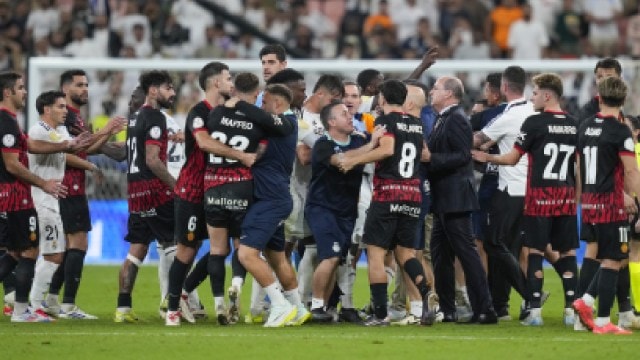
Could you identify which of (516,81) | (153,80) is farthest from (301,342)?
(516,81)

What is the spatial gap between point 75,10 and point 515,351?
15956mm

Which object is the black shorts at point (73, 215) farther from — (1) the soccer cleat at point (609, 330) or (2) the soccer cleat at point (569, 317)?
(1) the soccer cleat at point (609, 330)

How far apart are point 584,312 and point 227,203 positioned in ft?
10.9

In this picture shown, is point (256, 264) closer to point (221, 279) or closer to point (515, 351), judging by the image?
point (221, 279)

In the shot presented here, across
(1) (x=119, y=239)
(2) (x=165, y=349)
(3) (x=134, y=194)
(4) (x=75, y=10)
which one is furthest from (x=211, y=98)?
(4) (x=75, y=10)

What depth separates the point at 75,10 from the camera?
25.6 meters

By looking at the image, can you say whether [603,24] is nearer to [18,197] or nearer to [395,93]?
[395,93]

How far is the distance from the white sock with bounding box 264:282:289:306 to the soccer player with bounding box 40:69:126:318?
241 cm

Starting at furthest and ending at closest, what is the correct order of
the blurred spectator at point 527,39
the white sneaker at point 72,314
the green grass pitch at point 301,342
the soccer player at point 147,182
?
the blurred spectator at point 527,39 → the white sneaker at point 72,314 → the soccer player at point 147,182 → the green grass pitch at point 301,342

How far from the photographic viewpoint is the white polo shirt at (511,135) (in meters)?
14.4

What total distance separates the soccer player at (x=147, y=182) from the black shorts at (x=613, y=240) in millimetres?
4241

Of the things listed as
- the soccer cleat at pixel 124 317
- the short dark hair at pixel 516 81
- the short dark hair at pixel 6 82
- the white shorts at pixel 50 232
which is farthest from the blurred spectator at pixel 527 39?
the short dark hair at pixel 6 82

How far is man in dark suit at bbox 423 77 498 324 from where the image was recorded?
13.7 m

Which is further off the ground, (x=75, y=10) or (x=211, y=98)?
(x=75, y=10)
